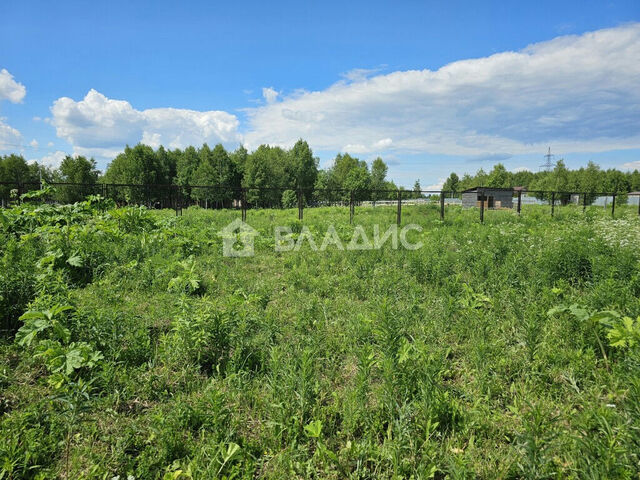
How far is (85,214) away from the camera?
29.5 ft

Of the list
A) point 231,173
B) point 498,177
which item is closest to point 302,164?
point 231,173

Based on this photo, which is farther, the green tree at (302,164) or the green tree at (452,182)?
the green tree at (452,182)

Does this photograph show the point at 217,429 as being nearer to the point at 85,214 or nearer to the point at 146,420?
the point at 146,420

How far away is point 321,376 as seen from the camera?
3.74 meters

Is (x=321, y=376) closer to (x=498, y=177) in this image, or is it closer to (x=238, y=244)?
(x=238, y=244)

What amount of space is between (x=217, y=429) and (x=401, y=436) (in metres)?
1.50

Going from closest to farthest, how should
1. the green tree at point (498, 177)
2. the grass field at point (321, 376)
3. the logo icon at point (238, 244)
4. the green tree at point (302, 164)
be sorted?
the grass field at point (321, 376)
the logo icon at point (238, 244)
the green tree at point (302, 164)
the green tree at point (498, 177)

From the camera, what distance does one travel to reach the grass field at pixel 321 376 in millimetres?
2578

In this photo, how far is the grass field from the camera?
2.58m

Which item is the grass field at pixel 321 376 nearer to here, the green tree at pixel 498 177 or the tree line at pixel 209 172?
the tree line at pixel 209 172

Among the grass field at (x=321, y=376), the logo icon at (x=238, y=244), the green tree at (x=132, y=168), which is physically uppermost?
the green tree at (x=132, y=168)

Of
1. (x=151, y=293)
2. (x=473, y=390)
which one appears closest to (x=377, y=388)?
(x=473, y=390)

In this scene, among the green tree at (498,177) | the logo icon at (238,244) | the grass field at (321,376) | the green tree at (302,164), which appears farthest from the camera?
the green tree at (498,177)

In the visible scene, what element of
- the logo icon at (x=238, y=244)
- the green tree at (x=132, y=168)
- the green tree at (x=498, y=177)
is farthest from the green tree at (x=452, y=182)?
the logo icon at (x=238, y=244)
